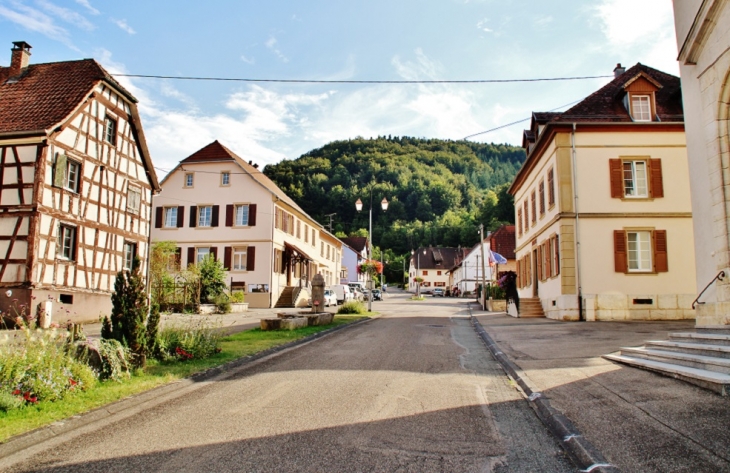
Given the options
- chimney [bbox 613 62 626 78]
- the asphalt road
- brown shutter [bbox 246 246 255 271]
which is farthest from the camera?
brown shutter [bbox 246 246 255 271]

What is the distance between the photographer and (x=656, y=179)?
22.1m

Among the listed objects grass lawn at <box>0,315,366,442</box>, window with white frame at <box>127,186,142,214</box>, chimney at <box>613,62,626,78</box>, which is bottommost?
grass lawn at <box>0,315,366,442</box>

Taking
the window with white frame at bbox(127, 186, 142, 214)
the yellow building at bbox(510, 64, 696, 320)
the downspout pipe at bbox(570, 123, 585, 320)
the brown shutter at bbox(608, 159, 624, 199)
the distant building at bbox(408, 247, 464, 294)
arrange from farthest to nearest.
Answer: the distant building at bbox(408, 247, 464, 294) < the window with white frame at bbox(127, 186, 142, 214) < the brown shutter at bbox(608, 159, 624, 199) < the downspout pipe at bbox(570, 123, 585, 320) < the yellow building at bbox(510, 64, 696, 320)

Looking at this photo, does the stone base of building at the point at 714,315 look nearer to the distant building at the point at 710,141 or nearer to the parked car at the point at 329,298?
the distant building at the point at 710,141

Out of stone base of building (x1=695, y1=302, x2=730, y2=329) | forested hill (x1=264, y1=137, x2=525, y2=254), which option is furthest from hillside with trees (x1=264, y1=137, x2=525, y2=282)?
stone base of building (x1=695, y1=302, x2=730, y2=329)

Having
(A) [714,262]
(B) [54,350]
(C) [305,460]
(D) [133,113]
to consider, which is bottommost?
(C) [305,460]

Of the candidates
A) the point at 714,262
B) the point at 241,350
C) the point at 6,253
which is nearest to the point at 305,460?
the point at 241,350

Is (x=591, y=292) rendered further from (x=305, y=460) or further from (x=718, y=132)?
(x=305, y=460)

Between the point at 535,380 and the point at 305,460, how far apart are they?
503 centimetres

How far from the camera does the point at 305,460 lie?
480 cm

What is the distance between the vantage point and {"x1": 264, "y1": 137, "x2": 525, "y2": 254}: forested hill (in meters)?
82.6

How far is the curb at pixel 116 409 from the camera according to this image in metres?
5.28

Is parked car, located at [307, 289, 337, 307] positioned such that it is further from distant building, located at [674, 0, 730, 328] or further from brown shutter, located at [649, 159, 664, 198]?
distant building, located at [674, 0, 730, 328]

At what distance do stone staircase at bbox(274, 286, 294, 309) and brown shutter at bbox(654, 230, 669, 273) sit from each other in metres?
23.8
